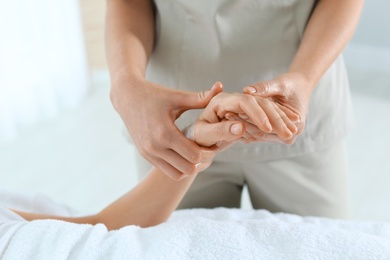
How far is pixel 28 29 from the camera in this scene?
298cm

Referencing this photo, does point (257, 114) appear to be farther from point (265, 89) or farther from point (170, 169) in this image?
point (170, 169)

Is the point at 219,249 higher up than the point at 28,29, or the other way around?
the point at 219,249

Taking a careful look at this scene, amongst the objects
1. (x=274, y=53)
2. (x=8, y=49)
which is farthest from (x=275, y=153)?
(x=8, y=49)

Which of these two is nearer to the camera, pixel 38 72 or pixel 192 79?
pixel 192 79

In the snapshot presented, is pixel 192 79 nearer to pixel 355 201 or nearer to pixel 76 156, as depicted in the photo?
pixel 355 201

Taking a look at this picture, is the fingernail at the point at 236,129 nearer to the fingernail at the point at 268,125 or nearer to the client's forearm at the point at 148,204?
the fingernail at the point at 268,125

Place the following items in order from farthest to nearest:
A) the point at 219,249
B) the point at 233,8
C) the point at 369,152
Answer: the point at 369,152 < the point at 233,8 < the point at 219,249

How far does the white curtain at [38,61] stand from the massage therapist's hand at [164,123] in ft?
6.21

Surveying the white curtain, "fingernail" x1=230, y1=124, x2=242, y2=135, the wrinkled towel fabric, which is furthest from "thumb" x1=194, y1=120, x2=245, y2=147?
the white curtain

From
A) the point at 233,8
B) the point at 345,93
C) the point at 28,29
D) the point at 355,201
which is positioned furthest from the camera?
the point at 28,29

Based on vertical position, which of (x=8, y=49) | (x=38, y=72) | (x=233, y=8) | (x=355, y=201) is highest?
(x=233, y=8)

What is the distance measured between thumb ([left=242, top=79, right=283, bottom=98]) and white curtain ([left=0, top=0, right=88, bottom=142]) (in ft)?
6.73

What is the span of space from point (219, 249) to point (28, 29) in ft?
7.21

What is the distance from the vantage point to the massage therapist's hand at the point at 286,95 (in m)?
1.04
